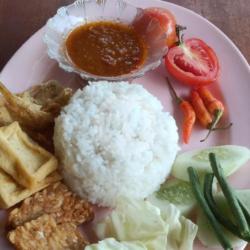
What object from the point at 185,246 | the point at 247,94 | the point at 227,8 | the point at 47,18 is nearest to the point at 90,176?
the point at 185,246

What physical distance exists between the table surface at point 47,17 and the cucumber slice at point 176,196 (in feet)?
3.38

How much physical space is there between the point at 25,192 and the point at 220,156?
34.9 inches

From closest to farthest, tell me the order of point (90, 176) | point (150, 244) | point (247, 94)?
point (150, 244), point (90, 176), point (247, 94)

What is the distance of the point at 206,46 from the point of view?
3.22 metres

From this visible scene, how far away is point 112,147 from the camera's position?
2.64 m

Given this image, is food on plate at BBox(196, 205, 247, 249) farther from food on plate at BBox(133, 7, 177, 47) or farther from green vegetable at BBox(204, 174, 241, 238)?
food on plate at BBox(133, 7, 177, 47)

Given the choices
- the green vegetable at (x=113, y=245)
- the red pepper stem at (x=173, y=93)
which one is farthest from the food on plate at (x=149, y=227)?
the red pepper stem at (x=173, y=93)

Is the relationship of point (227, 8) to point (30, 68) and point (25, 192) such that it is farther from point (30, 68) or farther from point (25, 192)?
point (25, 192)

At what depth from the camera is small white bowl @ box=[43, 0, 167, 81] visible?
3.03 m

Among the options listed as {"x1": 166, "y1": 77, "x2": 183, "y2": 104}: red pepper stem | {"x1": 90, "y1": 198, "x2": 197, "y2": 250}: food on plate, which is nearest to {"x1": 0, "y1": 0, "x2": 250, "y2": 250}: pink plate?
{"x1": 166, "y1": 77, "x2": 183, "y2": 104}: red pepper stem

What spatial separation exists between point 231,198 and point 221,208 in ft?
0.28

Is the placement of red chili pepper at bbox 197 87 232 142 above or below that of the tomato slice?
below

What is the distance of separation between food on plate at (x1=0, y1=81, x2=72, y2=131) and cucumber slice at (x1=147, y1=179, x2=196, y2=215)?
60cm

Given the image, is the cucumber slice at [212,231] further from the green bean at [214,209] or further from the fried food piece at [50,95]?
the fried food piece at [50,95]
